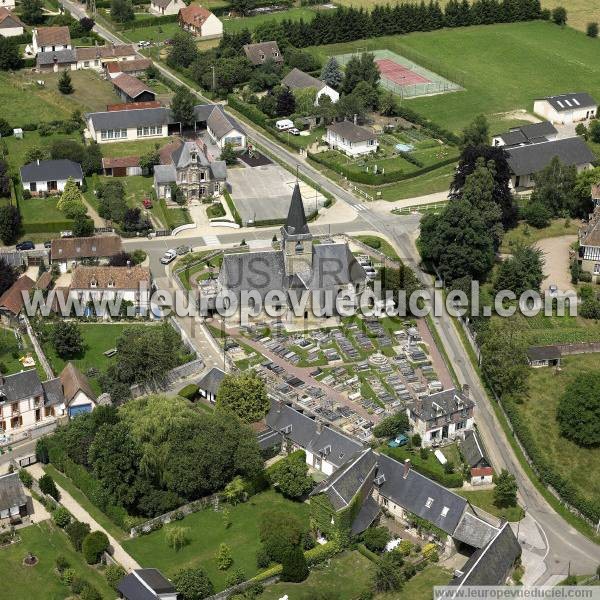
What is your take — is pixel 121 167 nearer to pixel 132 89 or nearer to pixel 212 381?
pixel 132 89

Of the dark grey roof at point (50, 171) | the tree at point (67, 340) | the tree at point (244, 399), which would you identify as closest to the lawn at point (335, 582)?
the tree at point (244, 399)

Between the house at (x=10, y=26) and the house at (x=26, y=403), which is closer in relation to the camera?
the house at (x=26, y=403)

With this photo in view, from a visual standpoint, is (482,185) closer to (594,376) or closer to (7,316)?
(594,376)

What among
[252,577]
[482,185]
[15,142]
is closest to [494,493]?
[252,577]

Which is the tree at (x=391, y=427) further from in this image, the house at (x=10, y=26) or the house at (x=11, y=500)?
the house at (x=10, y=26)

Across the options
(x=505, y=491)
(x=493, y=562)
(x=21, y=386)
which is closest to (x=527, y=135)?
(x=505, y=491)
